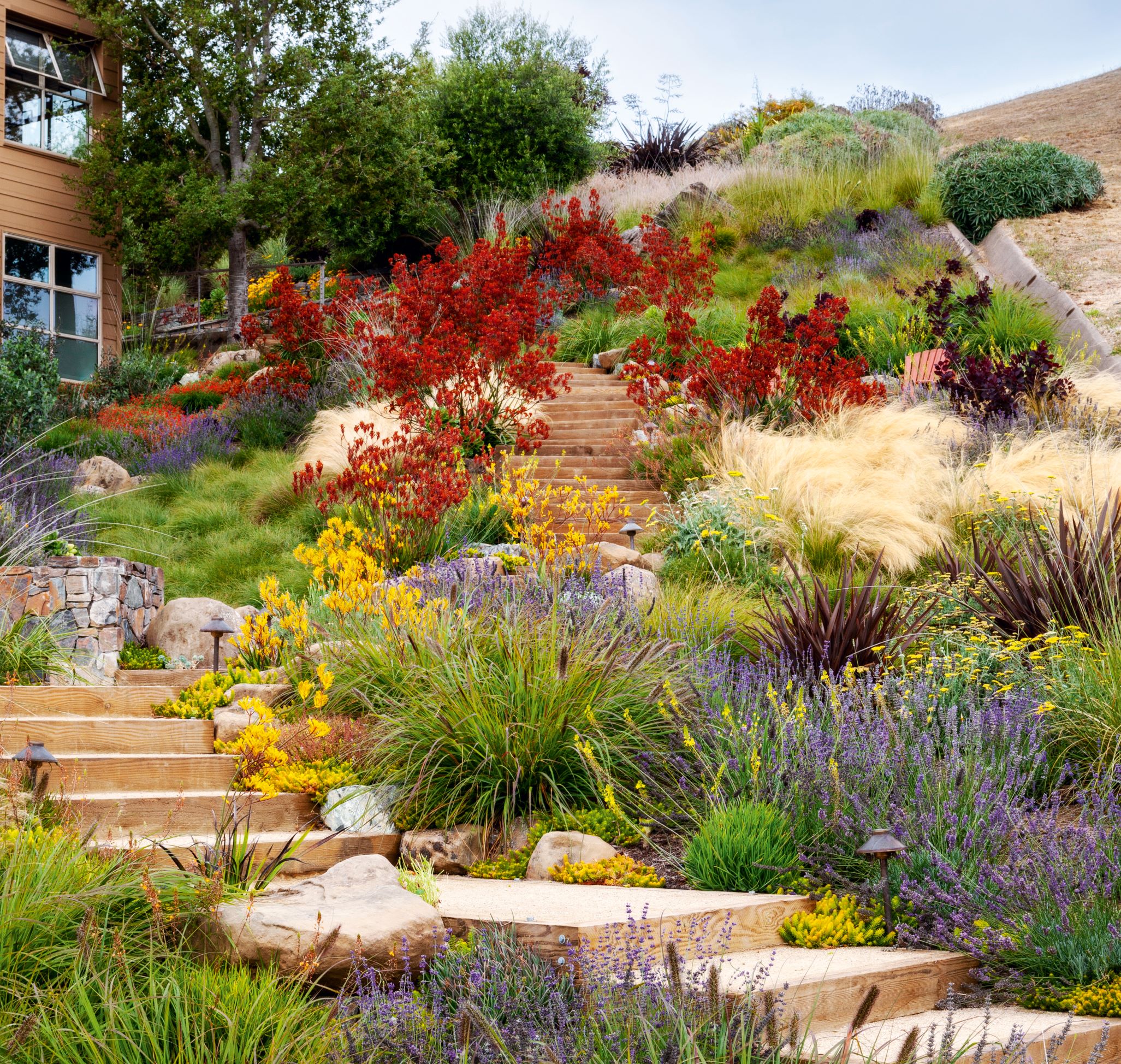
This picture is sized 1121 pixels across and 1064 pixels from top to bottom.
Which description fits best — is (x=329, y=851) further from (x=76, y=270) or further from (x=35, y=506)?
(x=76, y=270)

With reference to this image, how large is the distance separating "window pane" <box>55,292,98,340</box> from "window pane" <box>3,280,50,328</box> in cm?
18

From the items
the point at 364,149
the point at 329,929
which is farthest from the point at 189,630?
the point at 364,149

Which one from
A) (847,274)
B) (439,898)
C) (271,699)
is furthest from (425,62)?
(439,898)

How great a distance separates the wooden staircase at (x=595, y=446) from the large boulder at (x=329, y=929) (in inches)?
221

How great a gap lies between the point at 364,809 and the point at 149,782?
1039 mm

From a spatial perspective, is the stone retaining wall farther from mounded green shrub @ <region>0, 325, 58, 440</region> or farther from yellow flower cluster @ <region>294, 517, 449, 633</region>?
mounded green shrub @ <region>0, 325, 58, 440</region>

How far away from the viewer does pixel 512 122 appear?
64.7 feet

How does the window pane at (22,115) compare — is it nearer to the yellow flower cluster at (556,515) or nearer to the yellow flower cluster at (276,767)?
the yellow flower cluster at (556,515)

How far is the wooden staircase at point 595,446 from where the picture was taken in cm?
959

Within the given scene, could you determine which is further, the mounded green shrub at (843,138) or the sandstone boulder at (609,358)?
the mounded green shrub at (843,138)

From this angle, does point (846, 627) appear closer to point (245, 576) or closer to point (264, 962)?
point (264, 962)

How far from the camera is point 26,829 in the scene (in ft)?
10.5

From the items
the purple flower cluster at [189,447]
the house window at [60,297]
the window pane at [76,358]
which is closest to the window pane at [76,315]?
the house window at [60,297]

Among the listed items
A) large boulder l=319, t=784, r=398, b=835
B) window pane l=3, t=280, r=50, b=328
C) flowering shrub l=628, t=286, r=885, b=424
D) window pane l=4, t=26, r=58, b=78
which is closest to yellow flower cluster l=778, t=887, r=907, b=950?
large boulder l=319, t=784, r=398, b=835
